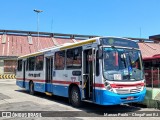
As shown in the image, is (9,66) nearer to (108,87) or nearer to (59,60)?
(59,60)

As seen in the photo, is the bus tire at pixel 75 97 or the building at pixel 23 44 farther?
the building at pixel 23 44

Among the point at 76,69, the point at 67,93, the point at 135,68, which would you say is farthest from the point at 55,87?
the point at 135,68

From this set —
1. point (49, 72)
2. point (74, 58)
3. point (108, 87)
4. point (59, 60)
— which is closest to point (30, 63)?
point (49, 72)

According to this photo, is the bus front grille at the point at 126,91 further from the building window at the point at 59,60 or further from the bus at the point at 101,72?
the building window at the point at 59,60

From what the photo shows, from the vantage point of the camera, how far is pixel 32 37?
63750mm

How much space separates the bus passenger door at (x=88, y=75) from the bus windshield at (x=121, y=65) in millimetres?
739

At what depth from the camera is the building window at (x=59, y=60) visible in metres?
13.8

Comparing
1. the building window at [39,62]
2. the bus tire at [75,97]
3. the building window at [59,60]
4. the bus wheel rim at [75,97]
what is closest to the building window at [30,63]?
the building window at [39,62]

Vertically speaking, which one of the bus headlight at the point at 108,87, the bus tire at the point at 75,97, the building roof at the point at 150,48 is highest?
the building roof at the point at 150,48

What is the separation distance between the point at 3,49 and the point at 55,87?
4160 cm

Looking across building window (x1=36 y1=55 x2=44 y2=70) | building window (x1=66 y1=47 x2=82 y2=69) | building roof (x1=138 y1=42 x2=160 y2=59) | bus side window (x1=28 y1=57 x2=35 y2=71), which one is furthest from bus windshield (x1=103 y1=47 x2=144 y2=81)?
building roof (x1=138 y1=42 x2=160 y2=59)

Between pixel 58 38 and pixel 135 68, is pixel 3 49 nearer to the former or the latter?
pixel 58 38

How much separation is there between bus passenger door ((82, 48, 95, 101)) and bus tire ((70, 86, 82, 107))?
0.56m

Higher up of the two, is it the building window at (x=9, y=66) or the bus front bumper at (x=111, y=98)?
Result: the building window at (x=9, y=66)
